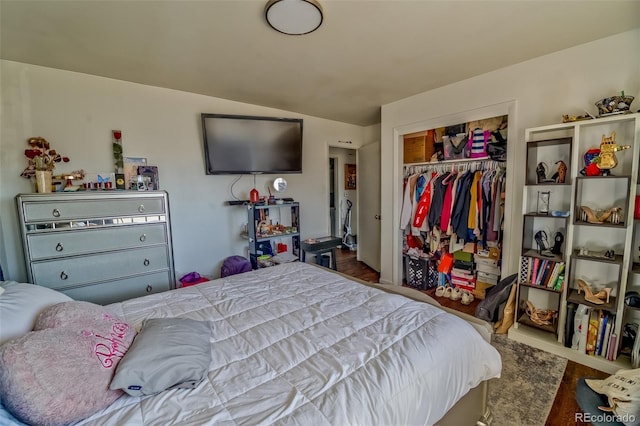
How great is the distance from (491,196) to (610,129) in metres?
0.96

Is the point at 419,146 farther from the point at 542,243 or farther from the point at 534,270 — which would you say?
the point at 534,270

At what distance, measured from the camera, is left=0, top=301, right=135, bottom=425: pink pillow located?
665 mm

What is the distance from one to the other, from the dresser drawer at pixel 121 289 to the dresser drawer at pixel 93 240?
0.90 feet

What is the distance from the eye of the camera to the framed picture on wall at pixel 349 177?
534 cm

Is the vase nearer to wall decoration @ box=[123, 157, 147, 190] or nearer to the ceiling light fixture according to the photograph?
wall decoration @ box=[123, 157, 147, 190]

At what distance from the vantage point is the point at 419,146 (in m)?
3.33

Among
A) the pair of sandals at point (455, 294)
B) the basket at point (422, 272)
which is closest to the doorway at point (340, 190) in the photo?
the basket at point (422, 272)

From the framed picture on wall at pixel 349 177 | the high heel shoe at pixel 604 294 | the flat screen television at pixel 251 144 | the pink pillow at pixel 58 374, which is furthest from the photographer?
the framed picture on wall at pixel 349 177

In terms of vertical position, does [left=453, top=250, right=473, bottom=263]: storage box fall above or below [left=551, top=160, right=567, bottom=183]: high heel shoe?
below

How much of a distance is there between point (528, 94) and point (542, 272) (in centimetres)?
147

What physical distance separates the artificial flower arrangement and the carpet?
351 cm

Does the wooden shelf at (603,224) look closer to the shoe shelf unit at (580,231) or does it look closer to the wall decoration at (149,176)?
the shoe shelf unit at (580,231)

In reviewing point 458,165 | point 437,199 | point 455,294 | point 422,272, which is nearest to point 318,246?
point 422,272

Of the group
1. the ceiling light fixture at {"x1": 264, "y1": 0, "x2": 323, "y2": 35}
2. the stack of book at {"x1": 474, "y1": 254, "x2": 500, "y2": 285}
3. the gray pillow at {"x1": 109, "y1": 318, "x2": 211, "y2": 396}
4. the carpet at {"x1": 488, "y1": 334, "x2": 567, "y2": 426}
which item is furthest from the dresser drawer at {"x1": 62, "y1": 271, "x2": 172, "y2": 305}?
the stack of book at {"x1": 474, "y1": 254, "x2": 500, "y2": 285}
